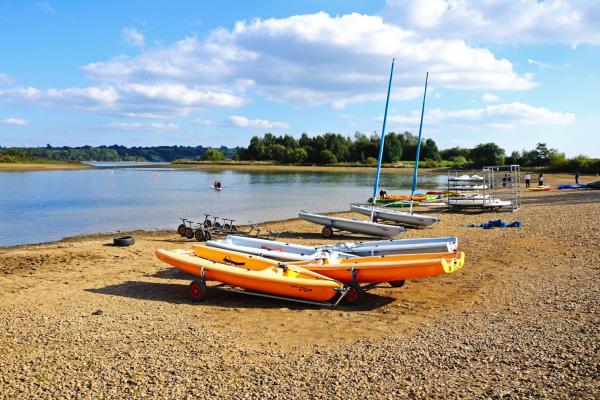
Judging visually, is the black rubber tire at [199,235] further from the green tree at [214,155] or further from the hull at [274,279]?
the green tree at [214,155]

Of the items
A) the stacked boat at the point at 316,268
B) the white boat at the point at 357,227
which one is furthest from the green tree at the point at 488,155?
the stacked boat at the point at 316,268

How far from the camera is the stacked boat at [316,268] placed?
10.1 meters

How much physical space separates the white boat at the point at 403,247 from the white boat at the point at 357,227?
5398 mm

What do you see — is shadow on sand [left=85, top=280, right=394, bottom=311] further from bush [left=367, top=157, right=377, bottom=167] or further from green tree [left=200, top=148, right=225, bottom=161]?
green tree [left=200, top=148, right=225, bottom=161]

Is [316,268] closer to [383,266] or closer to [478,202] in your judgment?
[383,266]

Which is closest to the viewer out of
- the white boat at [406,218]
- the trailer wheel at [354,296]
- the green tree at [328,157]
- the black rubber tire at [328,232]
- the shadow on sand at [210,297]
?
the shadow on sand at [210,297]

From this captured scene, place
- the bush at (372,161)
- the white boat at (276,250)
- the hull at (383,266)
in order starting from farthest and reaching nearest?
1. the bush at (372,161)
2. the white boat at (276,250)
3. the hull at (383,266)

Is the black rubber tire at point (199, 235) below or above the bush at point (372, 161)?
below

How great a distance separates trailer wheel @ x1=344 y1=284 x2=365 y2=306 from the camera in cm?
1021

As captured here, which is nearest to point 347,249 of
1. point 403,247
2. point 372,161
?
point 403,247

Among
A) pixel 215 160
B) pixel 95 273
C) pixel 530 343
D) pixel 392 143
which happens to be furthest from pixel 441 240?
pixel 215 160

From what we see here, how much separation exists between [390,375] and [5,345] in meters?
5.71

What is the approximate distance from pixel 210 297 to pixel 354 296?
121 inches

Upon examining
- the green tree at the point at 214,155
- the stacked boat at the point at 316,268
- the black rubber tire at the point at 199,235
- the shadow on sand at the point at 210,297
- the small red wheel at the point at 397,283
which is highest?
the green tree at the point at 214,155
